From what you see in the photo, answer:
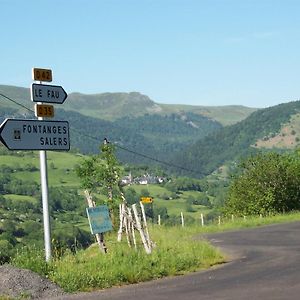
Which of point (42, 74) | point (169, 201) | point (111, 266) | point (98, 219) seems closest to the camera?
point (111, 266)

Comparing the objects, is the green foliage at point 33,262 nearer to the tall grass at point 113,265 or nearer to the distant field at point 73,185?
the tall grass at point 113,265

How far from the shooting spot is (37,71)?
1539 centimetres

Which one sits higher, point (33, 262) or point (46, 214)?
point (46, 214)

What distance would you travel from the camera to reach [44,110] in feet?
50.9

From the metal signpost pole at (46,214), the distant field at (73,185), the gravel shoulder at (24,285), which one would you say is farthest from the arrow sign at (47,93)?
the distant field at (73,185)

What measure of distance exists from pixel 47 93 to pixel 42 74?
44 centimetres

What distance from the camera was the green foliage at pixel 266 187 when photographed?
56.5 m

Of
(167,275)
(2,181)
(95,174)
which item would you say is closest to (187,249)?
(167,275)

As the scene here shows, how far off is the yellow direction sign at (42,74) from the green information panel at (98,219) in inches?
135

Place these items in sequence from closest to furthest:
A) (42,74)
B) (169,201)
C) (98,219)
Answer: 1. (42,74)
2. (98,219)
3. (169,201)

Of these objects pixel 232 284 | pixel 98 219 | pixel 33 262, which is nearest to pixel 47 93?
pixel 98 219

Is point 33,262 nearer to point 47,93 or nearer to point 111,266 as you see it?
point 111,266

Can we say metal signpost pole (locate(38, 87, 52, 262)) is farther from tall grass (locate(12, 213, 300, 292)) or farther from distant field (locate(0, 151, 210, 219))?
distant field (locate(0, 151, 210, 219))

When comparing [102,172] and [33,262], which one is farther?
[102,172]
